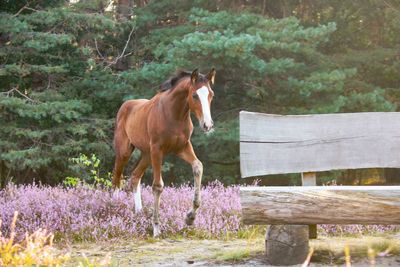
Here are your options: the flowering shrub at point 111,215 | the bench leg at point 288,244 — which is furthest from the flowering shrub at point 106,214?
the bench leg at point 288,244

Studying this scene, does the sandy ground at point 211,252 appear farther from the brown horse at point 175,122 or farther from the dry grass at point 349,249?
the brown horse at point 175,122

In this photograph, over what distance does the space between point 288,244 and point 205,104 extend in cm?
187

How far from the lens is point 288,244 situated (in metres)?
5.39

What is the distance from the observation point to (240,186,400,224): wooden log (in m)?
4.99

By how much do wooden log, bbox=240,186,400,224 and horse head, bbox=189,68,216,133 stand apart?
58.0 inches

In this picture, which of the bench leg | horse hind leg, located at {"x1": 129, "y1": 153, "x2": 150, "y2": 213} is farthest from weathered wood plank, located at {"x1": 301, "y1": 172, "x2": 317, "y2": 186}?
horse hind leg, located at {"x1": 129, "y1": 153, "x2": 150, "y2": 213}

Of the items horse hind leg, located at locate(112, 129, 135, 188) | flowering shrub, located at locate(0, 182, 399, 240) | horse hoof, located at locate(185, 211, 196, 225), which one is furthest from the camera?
horse hind leg, located at locate(112, 129, 135, 188)

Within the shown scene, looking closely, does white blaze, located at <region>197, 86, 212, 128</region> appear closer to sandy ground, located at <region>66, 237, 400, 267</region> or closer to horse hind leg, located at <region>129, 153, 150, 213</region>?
sandy ground, located at <region>66, 237, 400, 267</region>

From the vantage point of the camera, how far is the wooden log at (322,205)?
4992mm

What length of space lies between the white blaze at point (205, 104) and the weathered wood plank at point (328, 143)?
0.76 metres

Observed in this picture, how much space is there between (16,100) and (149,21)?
4.60m

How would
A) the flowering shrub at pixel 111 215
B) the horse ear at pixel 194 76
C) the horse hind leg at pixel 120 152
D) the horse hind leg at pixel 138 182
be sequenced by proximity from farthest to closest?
the horse hind leg at pixel 120 152 < the horse hind leg at pixel 138 182 < the flowering shrub at pixel 111 215 < the horse ear at pixel 194 76

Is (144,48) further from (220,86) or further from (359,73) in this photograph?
(359,73)

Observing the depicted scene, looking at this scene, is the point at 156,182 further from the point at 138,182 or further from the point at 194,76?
the point at 194,76
